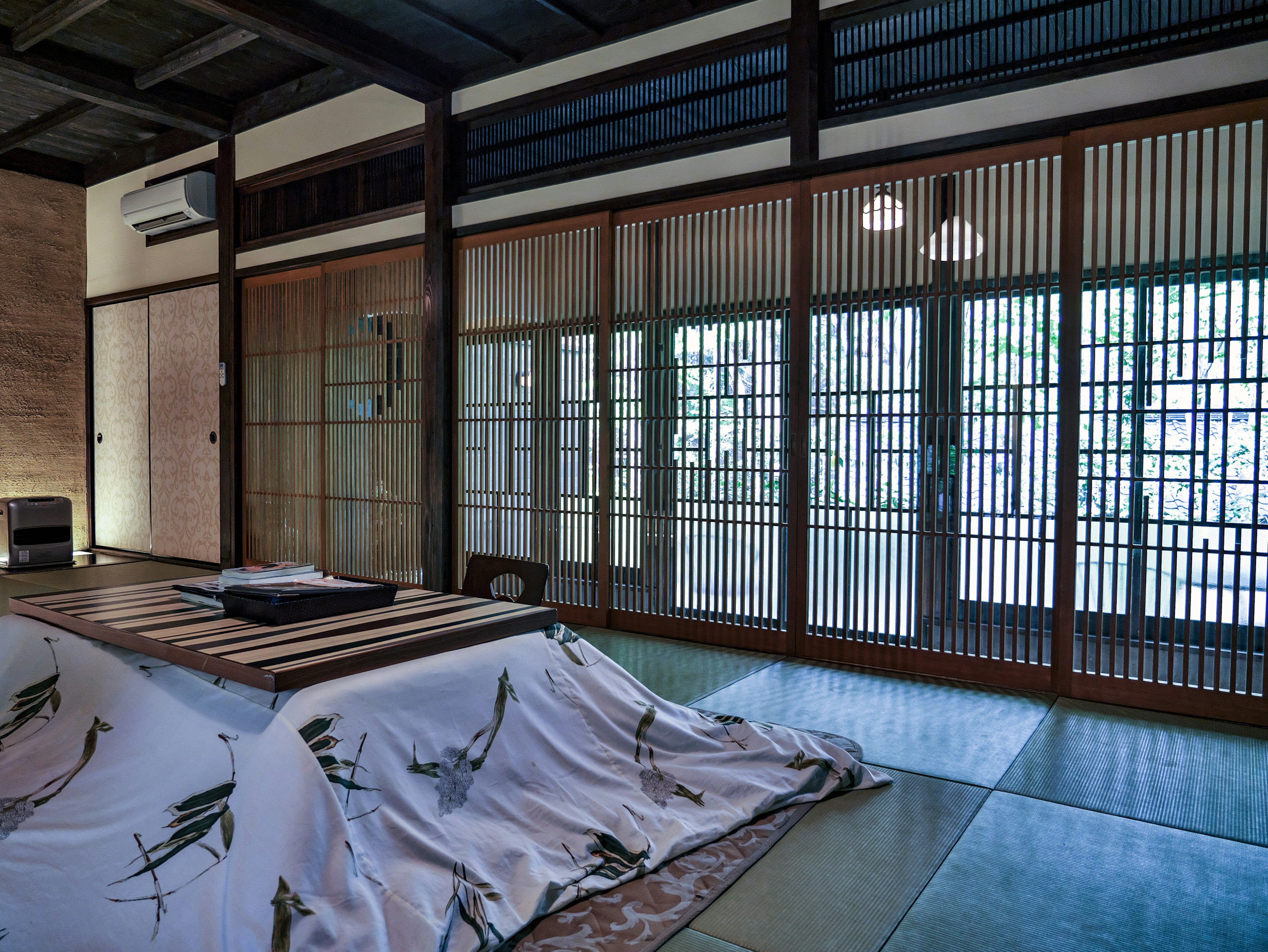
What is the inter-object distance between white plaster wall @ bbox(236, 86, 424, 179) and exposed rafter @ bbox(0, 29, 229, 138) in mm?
246


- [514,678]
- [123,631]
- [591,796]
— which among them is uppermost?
[123,631]

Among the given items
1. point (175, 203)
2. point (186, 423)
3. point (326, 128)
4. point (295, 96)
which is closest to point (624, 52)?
point (326, 128)

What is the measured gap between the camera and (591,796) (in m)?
1.88

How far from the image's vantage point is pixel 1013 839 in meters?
1.94

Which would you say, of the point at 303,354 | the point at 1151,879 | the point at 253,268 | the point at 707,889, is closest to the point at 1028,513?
the point at 1151,879

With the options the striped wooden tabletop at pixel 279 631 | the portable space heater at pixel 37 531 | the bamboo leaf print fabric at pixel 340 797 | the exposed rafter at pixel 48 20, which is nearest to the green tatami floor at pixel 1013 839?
the bamboo leaf print fabric at pixel 340 797

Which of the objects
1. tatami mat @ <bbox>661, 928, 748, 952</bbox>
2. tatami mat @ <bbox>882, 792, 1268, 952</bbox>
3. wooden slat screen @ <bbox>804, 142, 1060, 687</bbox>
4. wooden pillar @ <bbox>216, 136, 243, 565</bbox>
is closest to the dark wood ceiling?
wooden pillar @ <bbox>216, 136, 243, 565</bbox>

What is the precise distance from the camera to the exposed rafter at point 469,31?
403cm

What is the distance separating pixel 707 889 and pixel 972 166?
2848mm

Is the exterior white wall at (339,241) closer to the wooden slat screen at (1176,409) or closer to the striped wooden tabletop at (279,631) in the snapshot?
the striped wooden tabletop at (279,631)

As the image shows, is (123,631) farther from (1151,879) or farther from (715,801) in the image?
(1151,879)

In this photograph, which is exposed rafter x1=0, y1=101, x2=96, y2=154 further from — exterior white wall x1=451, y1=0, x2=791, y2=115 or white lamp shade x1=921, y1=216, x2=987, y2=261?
white lamp shade x1=921, y1=216, x2=987, y2=261

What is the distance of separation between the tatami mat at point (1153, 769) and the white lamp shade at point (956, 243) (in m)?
1.75

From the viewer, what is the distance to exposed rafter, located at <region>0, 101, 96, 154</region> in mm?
5656
